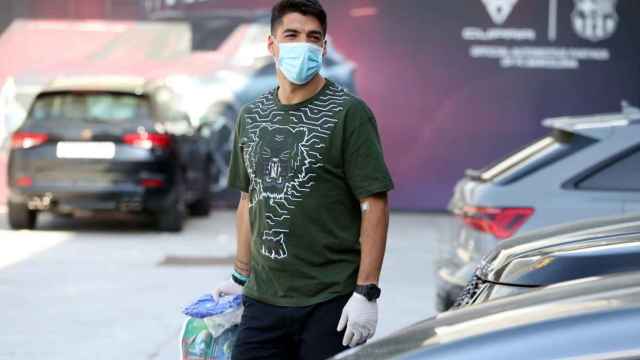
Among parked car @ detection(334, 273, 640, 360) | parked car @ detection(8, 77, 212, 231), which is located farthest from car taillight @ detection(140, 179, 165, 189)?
parked car @ detection(334, 273, 640, 360)

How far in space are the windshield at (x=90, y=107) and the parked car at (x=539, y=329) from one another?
10.4 m

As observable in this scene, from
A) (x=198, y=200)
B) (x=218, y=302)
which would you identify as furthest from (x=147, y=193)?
(x=218, y=302)

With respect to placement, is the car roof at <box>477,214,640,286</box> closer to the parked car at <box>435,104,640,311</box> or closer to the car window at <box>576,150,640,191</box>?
the parked car at <box>435,104,640,311</box>

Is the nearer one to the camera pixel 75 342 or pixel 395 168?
pixel 75 342

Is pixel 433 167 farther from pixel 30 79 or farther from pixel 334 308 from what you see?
pixel 334 308

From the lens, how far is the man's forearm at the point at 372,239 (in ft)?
13.3

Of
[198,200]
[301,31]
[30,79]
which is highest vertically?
[301,31]

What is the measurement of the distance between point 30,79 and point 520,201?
10558 millimetres

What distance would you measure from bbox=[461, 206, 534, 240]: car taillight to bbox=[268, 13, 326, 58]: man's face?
273 cm

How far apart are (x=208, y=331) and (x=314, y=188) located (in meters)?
0.61

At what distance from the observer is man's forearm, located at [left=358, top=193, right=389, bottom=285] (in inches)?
160

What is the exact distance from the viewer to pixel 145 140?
13.1 metres

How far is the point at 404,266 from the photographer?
37.8 feet

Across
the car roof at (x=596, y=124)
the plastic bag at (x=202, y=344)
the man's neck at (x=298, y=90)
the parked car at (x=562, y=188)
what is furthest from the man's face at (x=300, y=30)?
the car roof at (x=596, y=124)
